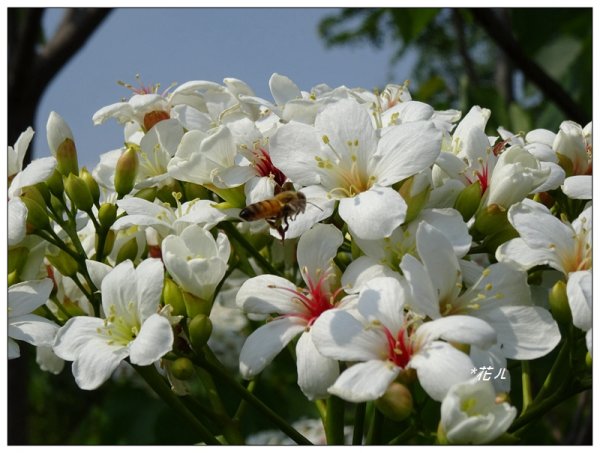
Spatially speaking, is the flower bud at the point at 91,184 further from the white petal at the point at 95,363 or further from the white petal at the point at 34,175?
the white petal at the point at 95,363

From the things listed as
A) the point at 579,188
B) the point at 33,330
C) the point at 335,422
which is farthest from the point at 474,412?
the point at 33,330

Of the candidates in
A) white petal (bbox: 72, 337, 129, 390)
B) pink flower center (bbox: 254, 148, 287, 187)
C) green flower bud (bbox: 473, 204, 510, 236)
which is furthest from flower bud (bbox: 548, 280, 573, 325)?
white petal (bbox: 72, 337, 129, 390)

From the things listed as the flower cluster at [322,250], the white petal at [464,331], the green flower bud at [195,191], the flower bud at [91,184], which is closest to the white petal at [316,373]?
the flower cluster at [322,250]

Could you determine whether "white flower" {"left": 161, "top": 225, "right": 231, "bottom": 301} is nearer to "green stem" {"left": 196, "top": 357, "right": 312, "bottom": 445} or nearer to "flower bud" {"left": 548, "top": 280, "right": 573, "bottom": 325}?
"green stem" {"left": 196, "top": 357, "right": 312, "bottom": 445}

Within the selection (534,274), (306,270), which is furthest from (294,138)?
(534,274)

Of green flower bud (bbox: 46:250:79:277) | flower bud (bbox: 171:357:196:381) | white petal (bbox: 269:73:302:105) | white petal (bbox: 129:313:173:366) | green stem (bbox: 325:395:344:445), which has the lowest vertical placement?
green stem (bbox: 325:395:344:445)

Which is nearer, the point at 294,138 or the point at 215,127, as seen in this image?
the point at 294,138
